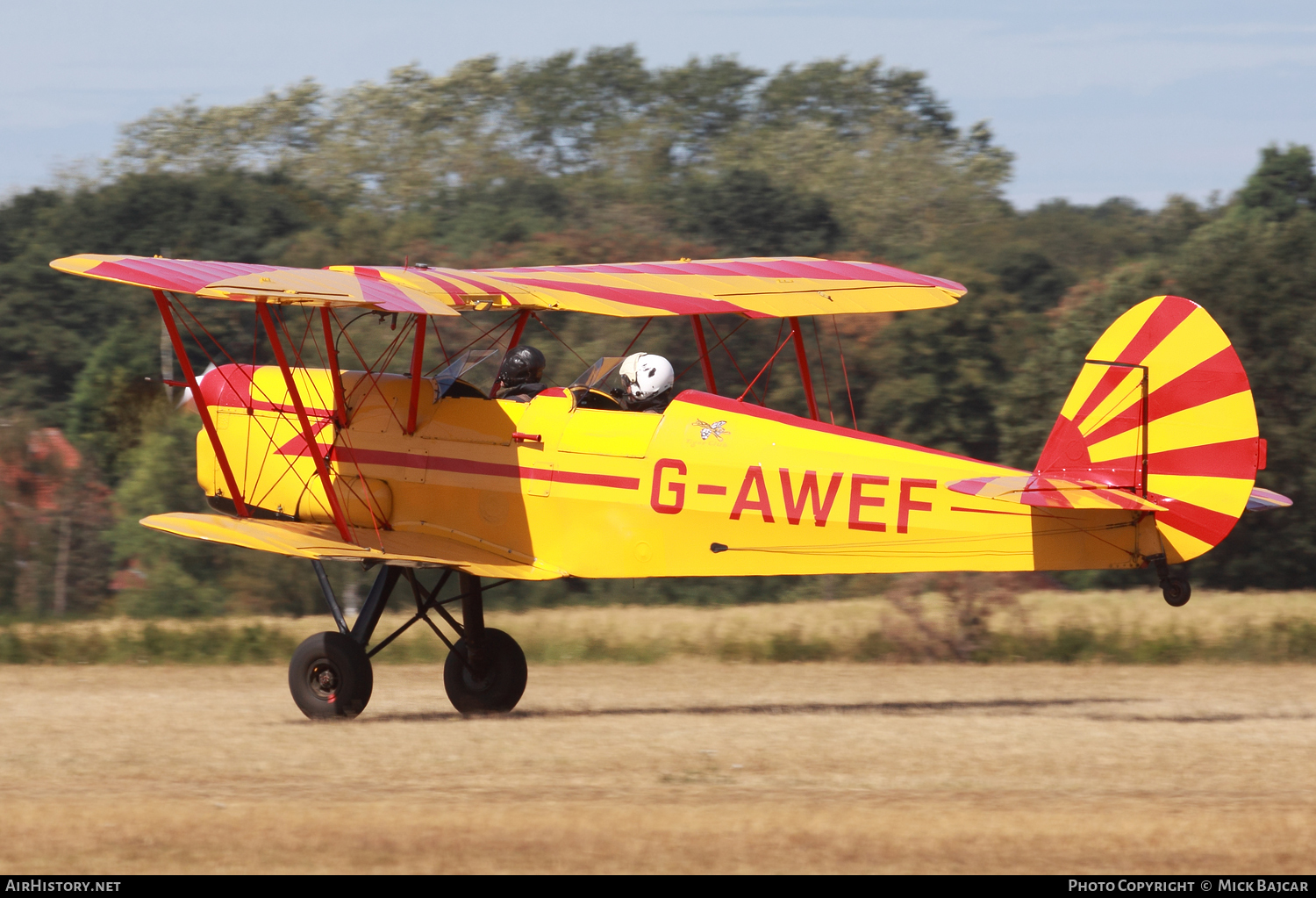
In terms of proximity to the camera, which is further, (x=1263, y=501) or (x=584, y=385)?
(x=584, y=385)

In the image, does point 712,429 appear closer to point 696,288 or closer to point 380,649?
point 696,288

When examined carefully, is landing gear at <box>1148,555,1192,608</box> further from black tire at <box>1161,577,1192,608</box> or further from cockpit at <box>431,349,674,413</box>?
cockpit at <box>431,349,674,413</box>

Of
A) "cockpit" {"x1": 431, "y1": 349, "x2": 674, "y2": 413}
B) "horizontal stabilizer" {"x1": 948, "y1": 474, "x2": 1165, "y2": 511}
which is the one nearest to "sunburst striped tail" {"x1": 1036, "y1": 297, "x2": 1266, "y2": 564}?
"horizontal stabilizer" {"x1": 948, "y1": 474, "x2": 1165, "y2": 511}

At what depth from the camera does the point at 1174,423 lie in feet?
29.1

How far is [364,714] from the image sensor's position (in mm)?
10984

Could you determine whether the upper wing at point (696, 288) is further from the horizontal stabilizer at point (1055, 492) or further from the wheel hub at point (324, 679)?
the wheel hub at point (324, 679)

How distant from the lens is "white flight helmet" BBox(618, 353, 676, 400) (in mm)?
10258

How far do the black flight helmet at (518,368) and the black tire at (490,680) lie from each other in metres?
1.77

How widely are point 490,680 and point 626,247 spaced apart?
85.8ft

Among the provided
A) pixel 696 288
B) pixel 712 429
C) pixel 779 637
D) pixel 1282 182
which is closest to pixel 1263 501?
pixel 712 429

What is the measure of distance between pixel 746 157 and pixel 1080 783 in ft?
209

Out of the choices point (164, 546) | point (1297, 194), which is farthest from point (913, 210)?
point (164, 546)

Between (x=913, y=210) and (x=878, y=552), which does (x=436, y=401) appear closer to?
(x=878, y=552)

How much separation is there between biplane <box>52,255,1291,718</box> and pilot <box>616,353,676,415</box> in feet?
0.39
